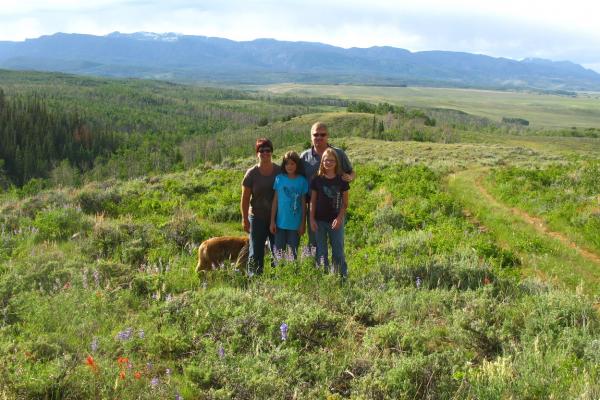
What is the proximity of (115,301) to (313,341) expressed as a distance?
7.43ft

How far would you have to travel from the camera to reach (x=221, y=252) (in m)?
6.79

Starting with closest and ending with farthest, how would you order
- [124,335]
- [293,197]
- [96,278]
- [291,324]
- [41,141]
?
[124,335]
[291,324]
[96,278]
[293,197]
[41,141]

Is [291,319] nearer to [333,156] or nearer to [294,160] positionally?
[333,156]

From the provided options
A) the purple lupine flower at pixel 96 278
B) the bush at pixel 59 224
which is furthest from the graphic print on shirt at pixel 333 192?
the bush at pixel 59 224

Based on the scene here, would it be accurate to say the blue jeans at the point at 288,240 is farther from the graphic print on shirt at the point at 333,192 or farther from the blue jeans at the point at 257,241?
the graphic print on shirt at the point at 333,192

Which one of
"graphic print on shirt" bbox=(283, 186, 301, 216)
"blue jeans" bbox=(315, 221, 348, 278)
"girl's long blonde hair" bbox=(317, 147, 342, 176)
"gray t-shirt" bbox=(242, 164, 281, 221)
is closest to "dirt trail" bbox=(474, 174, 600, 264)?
"blue jeans" bbox=(315, 221, 348, 278)

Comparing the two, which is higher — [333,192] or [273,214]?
[333,192]

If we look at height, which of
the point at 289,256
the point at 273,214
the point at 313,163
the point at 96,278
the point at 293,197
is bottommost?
the point at 96,278

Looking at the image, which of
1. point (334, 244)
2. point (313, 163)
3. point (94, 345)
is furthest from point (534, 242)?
point (94, 345)

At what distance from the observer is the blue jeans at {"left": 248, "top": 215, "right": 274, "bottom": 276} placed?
21.4ft

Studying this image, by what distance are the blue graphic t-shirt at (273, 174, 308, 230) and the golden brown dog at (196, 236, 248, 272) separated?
0.83 metres

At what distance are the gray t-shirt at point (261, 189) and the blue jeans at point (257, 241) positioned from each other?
102 millimetres

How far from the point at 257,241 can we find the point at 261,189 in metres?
0.74

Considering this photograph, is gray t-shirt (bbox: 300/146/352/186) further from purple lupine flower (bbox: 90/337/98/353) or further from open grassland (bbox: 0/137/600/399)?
purple lupine flower (bbox: 90/337/98/353)
